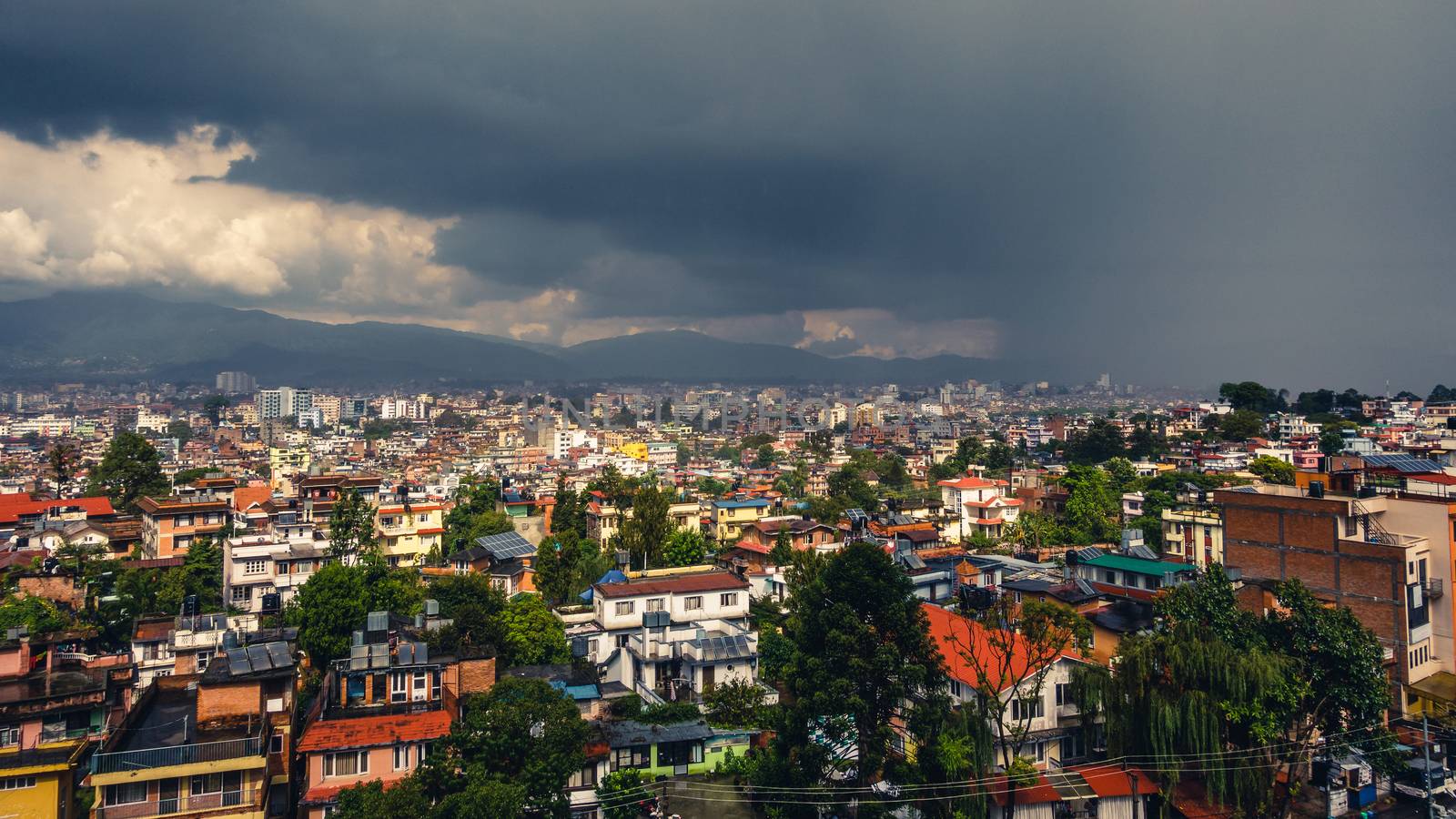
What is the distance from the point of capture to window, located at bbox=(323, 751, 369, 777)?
13352 mm

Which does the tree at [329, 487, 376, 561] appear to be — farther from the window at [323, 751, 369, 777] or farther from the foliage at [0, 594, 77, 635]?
the window at [323, 751, 369, 777]

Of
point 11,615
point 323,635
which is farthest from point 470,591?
point 11,615

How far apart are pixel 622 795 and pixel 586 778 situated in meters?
1.88

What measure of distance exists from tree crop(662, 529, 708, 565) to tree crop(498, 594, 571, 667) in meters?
10.1

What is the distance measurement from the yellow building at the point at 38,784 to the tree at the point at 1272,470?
37764mm

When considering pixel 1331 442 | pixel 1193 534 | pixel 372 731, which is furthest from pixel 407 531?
pixel 1331 442

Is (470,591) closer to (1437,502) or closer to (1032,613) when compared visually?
(1032,613)

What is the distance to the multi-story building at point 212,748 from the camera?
11836 mm

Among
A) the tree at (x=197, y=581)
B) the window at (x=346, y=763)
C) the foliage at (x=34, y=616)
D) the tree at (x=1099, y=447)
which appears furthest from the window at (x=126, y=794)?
the tree at (x=1099, y=447)

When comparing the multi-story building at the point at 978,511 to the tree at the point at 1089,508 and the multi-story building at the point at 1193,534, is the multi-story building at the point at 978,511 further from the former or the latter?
the multi-story building at the point at 1193,534

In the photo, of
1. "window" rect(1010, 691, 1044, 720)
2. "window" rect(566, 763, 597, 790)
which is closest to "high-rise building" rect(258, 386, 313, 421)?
"window" rect(566, 763, 597, 790)

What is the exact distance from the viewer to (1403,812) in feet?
49.8

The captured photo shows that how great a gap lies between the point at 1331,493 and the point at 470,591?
73.9ft

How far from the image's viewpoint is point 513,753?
13.0 m
